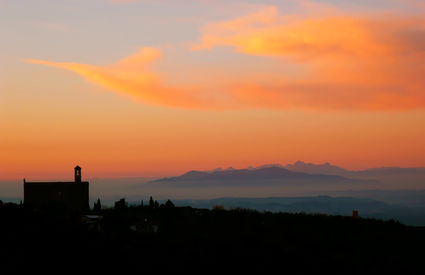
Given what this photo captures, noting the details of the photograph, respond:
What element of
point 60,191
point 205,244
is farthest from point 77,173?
point 205,244

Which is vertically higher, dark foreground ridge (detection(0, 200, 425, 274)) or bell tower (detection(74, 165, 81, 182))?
bell tower (detection(74, 165, 81, 182))

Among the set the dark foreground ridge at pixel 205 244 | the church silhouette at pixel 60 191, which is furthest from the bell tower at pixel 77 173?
the dark foreground ridge at pixel 205 244

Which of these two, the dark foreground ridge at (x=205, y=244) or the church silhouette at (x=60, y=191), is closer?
the dark foreground ridge at (x=205, y=244)

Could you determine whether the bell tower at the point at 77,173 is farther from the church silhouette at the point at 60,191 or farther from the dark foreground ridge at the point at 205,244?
the dark foreground ridge at the point at 205,244

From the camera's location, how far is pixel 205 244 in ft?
114

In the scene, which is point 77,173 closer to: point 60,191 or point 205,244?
point 60,191

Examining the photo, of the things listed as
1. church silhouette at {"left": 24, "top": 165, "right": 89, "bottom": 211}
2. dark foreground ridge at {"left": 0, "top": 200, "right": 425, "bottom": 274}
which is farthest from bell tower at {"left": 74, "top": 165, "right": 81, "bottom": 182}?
dark foreground ridge at {"left": 0, "top": 200, "right": 425, "bottom": 274}

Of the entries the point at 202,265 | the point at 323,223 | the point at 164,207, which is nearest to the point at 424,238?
the point at 323,223

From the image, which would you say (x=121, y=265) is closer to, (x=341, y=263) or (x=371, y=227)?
(x=341, y=263)

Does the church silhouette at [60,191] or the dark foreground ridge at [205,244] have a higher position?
A: the church silhouette at [60,191]

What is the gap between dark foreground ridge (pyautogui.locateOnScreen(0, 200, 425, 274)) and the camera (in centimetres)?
3005

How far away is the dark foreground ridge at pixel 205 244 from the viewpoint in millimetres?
30047

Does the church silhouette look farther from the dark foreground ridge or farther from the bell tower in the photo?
the dark foreground ridge

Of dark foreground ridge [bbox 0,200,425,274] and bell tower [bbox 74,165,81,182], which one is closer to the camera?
dark foreground ridge [bbox 0,200,425,274]
